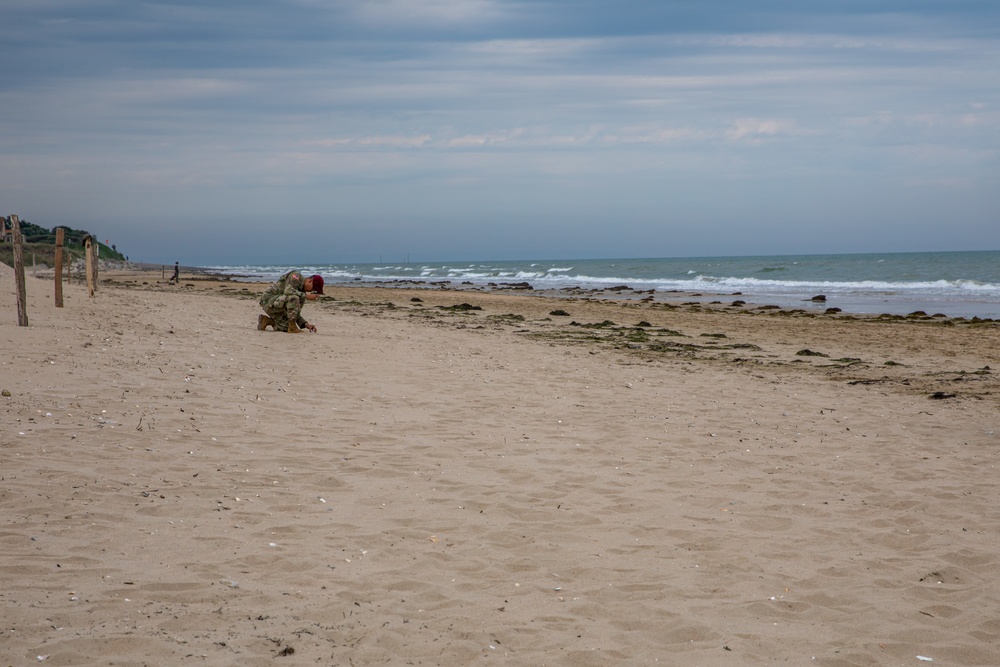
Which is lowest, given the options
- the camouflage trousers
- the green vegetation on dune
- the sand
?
the sand

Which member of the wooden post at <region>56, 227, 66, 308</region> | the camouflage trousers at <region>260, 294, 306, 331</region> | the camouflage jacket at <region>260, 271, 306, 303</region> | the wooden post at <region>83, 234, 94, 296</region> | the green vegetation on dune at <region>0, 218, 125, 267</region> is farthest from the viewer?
the green vegetation on dune at <region>0, 218, 125, 267</region>

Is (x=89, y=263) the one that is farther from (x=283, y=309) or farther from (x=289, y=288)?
(x=283, y=309)

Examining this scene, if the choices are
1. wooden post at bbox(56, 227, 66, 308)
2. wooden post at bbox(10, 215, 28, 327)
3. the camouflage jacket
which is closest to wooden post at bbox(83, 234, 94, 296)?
wooden post at bbox(56, 227, 66, 308)

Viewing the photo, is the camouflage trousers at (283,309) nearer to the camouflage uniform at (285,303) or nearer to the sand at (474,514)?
the camouflage uniform at (285,303)

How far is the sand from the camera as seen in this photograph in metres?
3.61

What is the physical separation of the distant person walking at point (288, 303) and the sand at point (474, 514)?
9.86 ft

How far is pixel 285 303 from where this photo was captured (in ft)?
45.3

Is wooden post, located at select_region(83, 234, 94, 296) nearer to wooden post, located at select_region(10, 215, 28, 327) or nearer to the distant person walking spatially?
the distant person walking

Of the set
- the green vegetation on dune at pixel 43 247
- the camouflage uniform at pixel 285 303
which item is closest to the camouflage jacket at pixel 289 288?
the camouflage uniform at pixel 285 303

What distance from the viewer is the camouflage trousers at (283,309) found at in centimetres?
1377

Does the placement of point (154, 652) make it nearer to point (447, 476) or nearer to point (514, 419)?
point (447, 476)

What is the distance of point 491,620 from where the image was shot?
3791 millimetres

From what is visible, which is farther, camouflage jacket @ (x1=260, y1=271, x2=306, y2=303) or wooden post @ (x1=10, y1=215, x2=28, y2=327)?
camouflage jacket @ (x1=260, y1=271, x2=306, y2=303)

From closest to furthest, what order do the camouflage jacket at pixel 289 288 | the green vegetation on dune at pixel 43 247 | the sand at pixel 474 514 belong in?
the sand at pixel 474 514
the camouflage jacket at pixel 289 288
the green vegetation on dune at pixel 43 247
